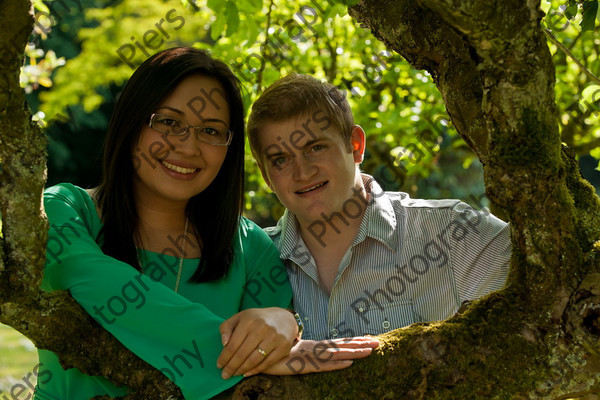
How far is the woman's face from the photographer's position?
2760mm

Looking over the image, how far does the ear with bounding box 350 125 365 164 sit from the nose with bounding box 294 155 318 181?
12.7 inches

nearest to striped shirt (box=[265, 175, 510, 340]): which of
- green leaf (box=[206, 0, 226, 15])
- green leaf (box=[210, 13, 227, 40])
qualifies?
green leaf (box=[206, 0, 226, 15])

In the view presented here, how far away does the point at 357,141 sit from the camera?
325cm

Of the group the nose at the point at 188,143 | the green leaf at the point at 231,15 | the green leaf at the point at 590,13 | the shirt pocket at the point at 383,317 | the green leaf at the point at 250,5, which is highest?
the green leaf at the point at 590,13

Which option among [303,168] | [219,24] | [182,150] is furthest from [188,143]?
[219,24]

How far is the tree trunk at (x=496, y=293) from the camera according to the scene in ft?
5.84

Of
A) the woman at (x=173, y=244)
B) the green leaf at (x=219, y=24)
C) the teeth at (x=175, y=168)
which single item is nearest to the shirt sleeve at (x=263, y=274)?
the woman at (x=173, y=244)

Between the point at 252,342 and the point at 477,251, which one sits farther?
the point at 477,251

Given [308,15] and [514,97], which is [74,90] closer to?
[308,15]

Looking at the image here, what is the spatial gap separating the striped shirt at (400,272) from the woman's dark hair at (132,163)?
1.16 feet

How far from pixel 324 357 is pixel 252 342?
22 cm

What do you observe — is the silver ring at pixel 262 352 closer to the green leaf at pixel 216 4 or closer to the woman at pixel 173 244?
the woman at pixel 173 244

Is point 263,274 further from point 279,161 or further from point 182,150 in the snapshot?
point 182,150

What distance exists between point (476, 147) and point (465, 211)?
2.50 feet
